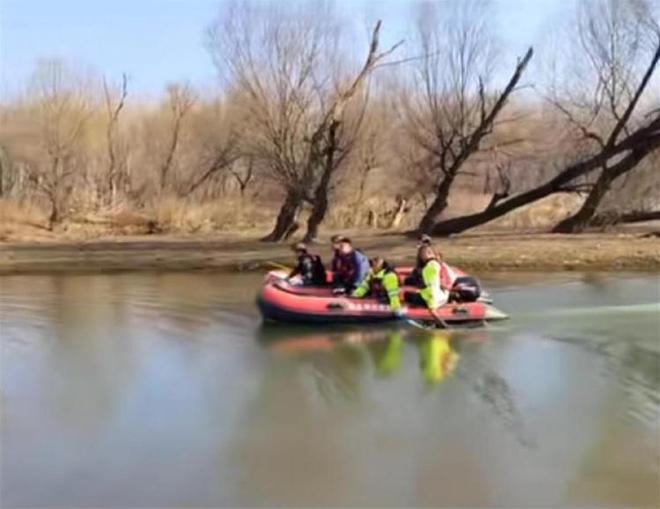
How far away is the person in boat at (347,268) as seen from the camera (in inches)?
464

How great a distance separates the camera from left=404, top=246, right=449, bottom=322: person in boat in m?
11.3

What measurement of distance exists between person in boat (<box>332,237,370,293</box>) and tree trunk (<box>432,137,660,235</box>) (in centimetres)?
1113

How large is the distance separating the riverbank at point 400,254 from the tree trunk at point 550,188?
151 cm

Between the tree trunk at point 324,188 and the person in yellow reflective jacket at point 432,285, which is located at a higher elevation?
the tree trunk at point 324,188

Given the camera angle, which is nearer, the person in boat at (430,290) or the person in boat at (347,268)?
the person in boat at (430,290)

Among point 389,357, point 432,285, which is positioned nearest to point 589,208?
point 432,285

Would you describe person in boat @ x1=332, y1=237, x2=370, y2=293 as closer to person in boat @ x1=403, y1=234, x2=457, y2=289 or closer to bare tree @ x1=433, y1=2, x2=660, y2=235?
person in boat @ x1=403, y1=234, x2=457, y2=289

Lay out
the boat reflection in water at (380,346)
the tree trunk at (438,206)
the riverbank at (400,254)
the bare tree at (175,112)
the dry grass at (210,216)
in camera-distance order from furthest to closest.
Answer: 1. the bare tree at (175,112)
2. the dry grass at (210,216)
3. the tree trunk at (438,206)
4. the riverbank at (400,254)
5. the boat reflection in water at (380,346)

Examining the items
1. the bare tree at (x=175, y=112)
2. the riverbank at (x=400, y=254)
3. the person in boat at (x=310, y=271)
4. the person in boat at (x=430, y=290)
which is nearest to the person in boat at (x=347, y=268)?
the person in boat at (x=310, y=271)

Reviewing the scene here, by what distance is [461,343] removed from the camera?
1042 centimetres

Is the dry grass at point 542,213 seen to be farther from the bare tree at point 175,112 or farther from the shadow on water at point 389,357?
the shadow on water at point 389,357

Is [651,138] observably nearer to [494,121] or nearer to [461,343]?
[494,121]

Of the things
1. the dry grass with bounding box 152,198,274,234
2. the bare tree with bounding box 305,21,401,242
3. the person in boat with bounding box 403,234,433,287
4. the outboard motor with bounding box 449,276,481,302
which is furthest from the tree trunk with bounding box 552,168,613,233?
the outboard motor with bounding box 449,276,481,302

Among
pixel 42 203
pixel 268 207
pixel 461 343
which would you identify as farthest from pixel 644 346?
pixel 42 203
